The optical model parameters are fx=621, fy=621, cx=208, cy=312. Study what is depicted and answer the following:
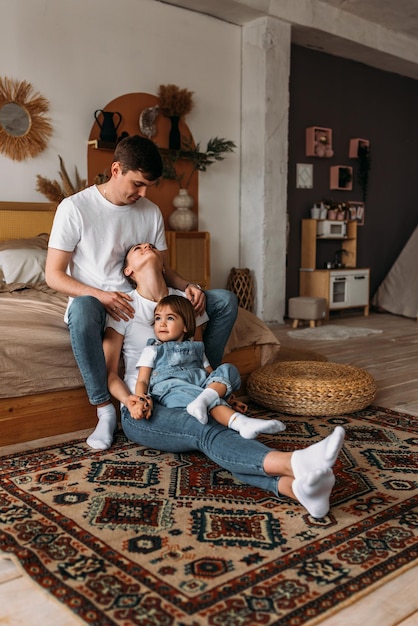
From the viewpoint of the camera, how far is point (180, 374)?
229 centimetres

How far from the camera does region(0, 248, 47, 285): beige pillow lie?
3.74 metres

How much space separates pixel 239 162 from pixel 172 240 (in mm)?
1247

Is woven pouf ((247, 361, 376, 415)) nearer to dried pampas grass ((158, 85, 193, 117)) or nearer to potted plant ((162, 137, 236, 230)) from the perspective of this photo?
potted plant ((162, 137, 236, 230))

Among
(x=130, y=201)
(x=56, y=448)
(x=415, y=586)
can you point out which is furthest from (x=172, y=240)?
(x=415, y=586)

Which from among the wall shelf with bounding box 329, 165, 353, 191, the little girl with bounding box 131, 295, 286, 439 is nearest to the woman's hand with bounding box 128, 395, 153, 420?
the little girl with bounding box 131, 295, 286, 439

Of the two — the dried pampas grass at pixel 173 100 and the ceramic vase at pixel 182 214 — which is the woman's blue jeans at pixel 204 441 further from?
the dried pampas grass at pixel 173 100

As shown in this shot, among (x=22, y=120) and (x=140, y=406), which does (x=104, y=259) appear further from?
(x=22, y=120)

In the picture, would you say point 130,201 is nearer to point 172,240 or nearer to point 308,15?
point 172,240

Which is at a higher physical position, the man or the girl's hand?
the man

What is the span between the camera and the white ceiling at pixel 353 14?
5.38 metres

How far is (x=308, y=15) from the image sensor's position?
228 inches

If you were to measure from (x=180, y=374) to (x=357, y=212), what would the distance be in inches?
210

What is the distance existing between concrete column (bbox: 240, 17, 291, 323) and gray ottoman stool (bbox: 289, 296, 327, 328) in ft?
0.71

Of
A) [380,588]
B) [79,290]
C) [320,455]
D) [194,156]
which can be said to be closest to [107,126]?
[194,156]
